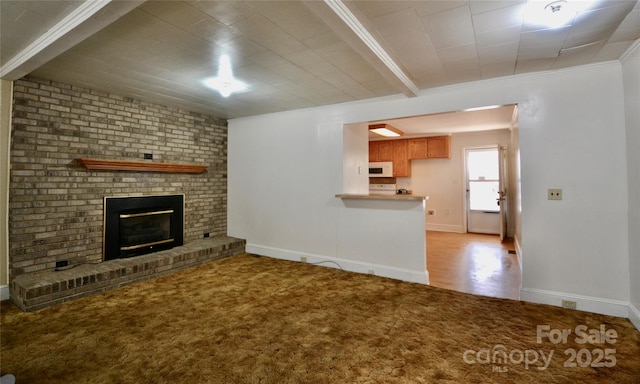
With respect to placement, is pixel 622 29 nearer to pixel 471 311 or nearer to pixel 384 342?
pixel 471 311

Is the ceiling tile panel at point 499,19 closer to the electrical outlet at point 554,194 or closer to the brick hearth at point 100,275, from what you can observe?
the electrical outlet at point 554,194

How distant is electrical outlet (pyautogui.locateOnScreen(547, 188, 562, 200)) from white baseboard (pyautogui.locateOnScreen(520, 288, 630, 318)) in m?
0.96

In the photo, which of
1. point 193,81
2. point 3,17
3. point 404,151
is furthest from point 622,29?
point 404,151

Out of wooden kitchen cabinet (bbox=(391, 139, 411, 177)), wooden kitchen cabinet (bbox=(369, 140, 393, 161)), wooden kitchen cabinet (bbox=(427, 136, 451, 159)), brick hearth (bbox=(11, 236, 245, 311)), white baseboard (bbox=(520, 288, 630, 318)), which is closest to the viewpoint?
white baseboard (bbox=(520, 288, 630, 318))

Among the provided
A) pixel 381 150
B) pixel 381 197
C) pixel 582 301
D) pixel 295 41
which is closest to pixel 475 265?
pixel 582 301

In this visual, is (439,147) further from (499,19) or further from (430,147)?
(499,19)

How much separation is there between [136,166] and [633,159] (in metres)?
5.41

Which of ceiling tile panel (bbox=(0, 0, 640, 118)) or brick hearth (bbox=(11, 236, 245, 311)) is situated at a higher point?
ceiling tile panel (bbox=(0, 0, 640, 118))

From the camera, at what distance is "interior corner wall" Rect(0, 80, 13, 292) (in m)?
2.96

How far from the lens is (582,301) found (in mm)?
2803

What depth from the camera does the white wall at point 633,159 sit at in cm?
240

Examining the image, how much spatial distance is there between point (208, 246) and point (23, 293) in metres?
2.05

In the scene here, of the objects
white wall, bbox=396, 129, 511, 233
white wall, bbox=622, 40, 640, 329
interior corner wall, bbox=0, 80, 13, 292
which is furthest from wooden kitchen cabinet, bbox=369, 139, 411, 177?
interior corner wall, bbox=0, 80, 13, 292

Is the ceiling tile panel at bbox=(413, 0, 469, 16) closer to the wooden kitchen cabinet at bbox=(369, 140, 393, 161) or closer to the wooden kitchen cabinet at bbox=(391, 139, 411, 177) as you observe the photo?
the wooden kitchen cabinet at bbox=(391, 139, 411, 177)
